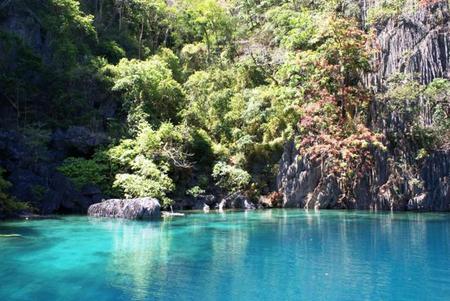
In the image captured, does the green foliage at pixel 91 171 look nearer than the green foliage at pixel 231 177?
Yes

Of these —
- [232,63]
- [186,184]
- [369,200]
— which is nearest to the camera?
[369,200]

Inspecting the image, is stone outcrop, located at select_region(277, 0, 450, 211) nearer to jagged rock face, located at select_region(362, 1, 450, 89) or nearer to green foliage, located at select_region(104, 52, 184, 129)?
jagged rock face, located at select_region(362, 1, 450, 89)

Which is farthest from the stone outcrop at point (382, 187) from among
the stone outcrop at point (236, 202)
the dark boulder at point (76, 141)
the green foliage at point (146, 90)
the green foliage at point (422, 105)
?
the dark boulder at point (76, 141)

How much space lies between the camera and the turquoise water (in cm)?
881

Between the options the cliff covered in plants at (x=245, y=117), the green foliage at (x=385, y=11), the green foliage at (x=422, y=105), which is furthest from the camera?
the green foliage at (x=385, y=11)

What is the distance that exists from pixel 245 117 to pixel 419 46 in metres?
9.93

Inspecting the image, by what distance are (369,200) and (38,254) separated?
17342 millimetres

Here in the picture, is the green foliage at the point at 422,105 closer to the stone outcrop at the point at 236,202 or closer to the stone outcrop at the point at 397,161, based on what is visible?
the stone outcrop at the point at 397,161

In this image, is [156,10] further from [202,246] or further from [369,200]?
[202,246]

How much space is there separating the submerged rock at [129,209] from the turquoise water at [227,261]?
2.30m

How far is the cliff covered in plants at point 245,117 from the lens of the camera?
24.6 m

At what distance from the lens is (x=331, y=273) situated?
1020 cm

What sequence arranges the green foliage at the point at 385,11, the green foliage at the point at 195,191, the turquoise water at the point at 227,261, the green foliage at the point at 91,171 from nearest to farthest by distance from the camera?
1. the turquoise water at the point at 227,261
2. the green foliage at the point at 91,171
3. the green foliage at the point at 195,191
4. the green foliage at the point at 385,11

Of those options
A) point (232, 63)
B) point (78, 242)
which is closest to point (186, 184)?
point (232, 63)
